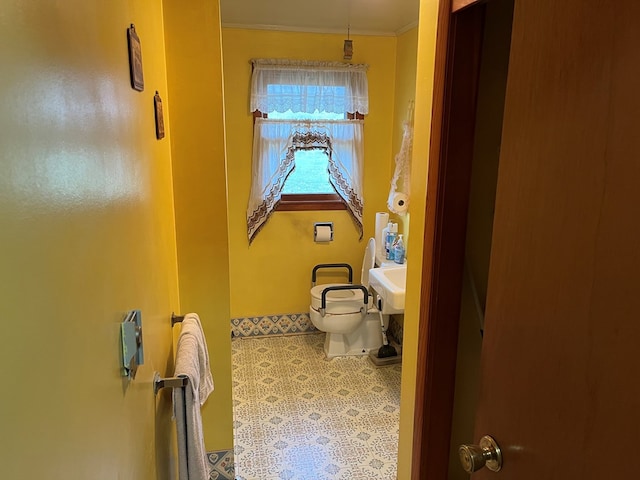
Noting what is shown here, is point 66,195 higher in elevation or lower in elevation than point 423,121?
lower

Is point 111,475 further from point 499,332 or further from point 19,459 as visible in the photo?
point 499,332

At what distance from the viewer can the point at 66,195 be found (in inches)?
25.1

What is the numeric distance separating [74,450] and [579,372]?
2.44 ft

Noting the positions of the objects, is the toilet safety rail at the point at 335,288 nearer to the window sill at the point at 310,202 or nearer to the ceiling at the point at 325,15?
the window sill at the point at 310,202

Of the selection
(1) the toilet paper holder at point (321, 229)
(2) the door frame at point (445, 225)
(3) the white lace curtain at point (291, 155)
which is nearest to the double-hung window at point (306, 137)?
(3) the white lace curtain at point (291, 155)

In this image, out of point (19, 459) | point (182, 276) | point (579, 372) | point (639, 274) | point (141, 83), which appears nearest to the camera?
point (19, 459)

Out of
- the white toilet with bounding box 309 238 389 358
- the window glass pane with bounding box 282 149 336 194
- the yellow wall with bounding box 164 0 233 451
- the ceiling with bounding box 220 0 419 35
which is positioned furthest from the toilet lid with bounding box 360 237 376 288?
the yellow wall with bounding box 164 0 233 451

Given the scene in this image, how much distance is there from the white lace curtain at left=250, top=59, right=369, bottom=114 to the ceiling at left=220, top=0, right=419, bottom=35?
9.3 inches

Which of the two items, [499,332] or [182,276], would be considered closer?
[499,332]

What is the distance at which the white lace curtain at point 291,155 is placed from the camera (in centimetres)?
339

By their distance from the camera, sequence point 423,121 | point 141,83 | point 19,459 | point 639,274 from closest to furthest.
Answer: point 19,459
point 639,274
point 141,83
point 423,121

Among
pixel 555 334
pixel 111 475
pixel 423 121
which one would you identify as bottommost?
pixel 111 475

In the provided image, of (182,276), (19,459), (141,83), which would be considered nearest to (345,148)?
(182,276)

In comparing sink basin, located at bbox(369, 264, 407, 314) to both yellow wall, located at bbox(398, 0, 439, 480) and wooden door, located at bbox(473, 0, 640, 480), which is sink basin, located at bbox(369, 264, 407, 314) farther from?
wooden door, located at bbox(473, 0, 640, 480)
